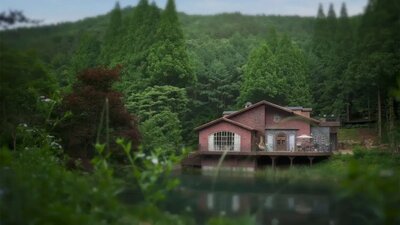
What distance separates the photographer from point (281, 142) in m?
25.6

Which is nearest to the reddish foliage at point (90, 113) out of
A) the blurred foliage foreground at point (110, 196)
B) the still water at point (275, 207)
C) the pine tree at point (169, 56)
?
the still water at point (275, 207)

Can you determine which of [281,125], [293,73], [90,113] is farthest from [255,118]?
[90,113]

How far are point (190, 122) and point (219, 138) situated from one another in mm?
5003

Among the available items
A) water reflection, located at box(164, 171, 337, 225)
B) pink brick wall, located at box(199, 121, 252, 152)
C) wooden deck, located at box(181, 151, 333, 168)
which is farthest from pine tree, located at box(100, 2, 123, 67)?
water reflection, located at box(164, 171, 337, 225)

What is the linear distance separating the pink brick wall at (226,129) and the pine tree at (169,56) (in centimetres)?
635

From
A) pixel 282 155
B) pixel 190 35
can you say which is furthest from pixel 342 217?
pixel 190 35

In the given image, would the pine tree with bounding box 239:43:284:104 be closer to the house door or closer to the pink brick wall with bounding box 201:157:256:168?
the house door

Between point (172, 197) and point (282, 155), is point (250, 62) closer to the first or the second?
point (282, 155)

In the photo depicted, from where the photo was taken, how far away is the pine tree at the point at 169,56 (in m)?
30.6

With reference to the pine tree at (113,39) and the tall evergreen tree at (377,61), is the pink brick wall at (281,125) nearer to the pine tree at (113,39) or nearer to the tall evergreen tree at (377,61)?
the tall evergreen tree at (377,61)

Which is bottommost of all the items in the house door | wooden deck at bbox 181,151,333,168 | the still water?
the still water

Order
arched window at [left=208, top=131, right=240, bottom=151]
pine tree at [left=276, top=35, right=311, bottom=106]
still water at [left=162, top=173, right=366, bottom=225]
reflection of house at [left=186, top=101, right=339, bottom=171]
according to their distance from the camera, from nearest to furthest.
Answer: still water at [left=162, top=173, right=366, bottom=225]
reflection of house at [left=186, top=101, right=339, bottom=171]
arched window at [left=208, top=131, right=240, bottom=151]
pine tree at [left=276, top=35, right=311, bottom=106]

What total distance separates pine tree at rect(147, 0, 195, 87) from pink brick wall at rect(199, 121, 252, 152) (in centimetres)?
635

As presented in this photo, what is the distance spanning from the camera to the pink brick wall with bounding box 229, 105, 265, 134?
25.8 m
